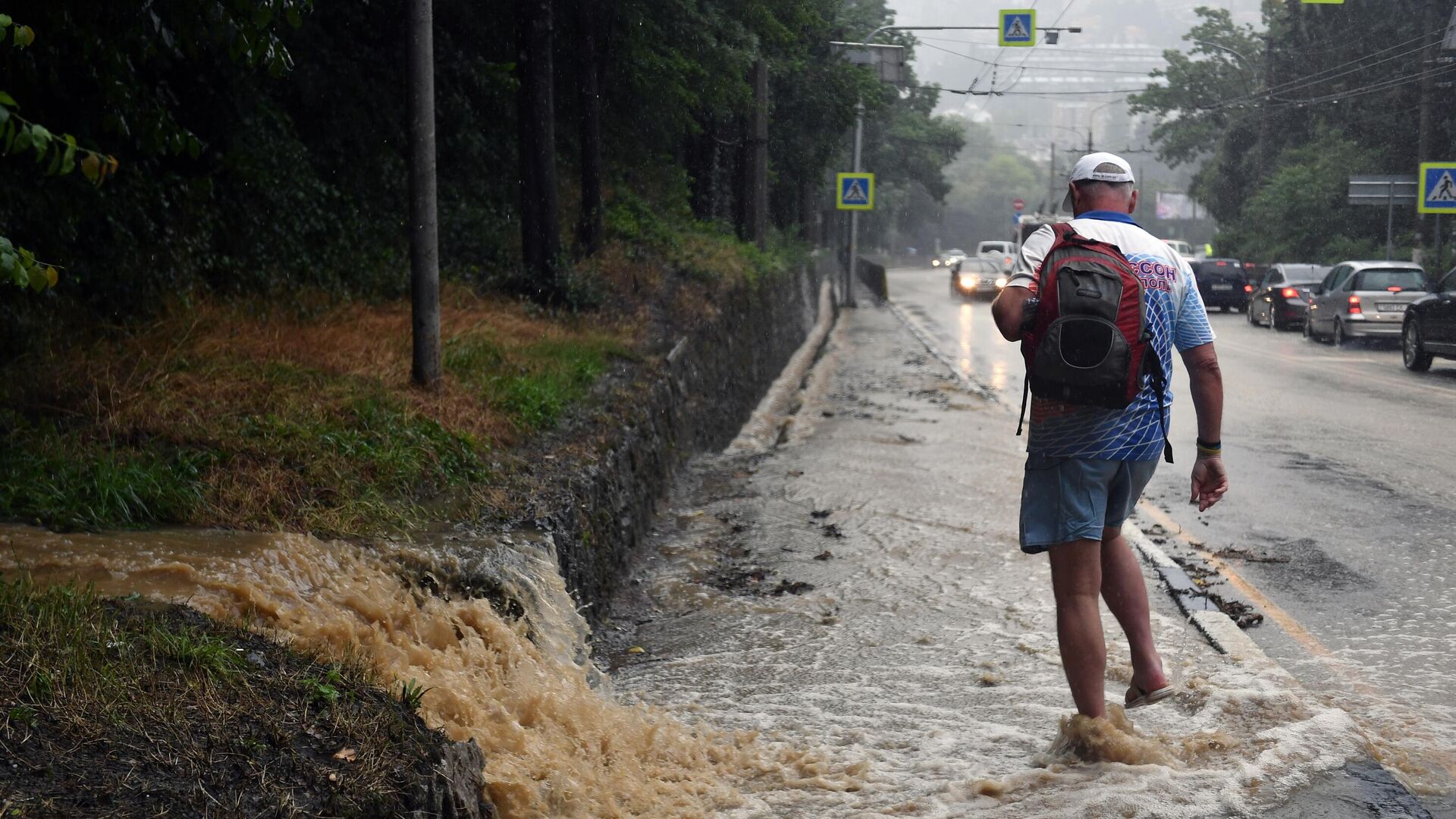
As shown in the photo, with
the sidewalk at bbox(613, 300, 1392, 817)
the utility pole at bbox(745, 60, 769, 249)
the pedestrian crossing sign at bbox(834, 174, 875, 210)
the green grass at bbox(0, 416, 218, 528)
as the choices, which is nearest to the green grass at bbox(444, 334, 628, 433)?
the sidewalk at bbox(613, 300, 1392, 817)

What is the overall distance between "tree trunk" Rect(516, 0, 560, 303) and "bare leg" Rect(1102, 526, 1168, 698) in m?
9.25

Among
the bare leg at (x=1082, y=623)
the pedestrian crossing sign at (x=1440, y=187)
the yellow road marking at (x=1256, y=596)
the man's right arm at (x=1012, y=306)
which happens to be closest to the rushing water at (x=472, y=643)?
the bare leg at (x=1082, y=623)

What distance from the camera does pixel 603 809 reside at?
13.9 feet

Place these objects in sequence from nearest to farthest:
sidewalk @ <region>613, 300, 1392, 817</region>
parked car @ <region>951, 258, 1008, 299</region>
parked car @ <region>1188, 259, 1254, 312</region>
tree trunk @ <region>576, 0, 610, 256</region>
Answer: sidewalk @ <region>613, 300, 1392, 817</region>
tree trunk @ <region>576, 0, 610, 256</region>
parked car @ <region>1188, 259, 1254, 312</region>
parked car @ <region>951, 258, 1008, 299</region>

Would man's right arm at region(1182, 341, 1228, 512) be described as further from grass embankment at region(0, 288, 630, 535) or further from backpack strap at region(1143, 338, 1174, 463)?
grass embankment at region(0, 288, 630, 535)

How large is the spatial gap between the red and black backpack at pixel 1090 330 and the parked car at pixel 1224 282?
121 feet

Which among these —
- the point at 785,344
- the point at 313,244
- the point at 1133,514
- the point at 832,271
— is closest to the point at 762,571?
the point at 1133,514

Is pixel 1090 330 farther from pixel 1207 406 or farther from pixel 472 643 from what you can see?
pixel 472 643

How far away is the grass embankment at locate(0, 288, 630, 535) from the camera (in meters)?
6.08

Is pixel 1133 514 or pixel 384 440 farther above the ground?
pixel 384 440

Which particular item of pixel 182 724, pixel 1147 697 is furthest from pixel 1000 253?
pixel 182 724

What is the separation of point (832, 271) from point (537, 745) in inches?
2192

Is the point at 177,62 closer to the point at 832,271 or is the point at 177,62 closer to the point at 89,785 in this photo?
the point at 89,785

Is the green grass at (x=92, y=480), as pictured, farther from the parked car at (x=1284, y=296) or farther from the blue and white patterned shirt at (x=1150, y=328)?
the parked car at (x=1284, y=296)
